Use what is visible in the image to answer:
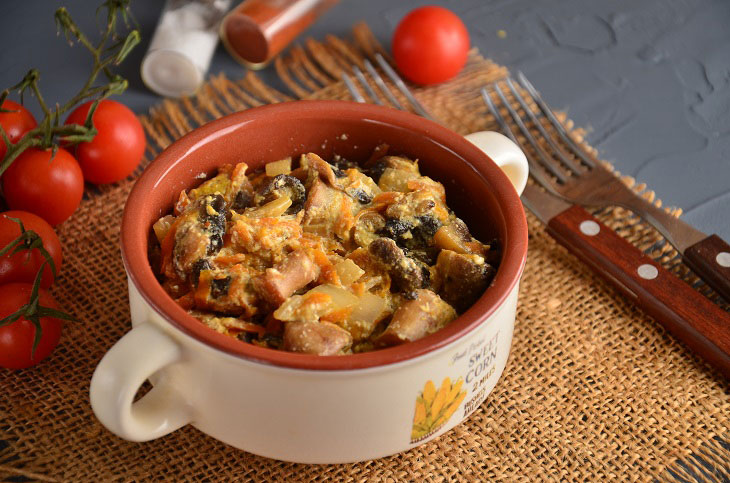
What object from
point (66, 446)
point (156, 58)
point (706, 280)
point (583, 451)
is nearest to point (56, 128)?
point (156, 58)

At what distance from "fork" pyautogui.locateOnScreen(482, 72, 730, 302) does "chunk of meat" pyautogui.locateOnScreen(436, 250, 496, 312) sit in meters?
0.83

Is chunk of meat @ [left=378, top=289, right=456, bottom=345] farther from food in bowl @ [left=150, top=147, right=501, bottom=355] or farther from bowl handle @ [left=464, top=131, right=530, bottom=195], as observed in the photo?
bowl handle @ [left=464, top=131, right=530, bottom=195]

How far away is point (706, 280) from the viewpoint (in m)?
2.58

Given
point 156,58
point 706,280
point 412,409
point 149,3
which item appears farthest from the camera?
point 149,3

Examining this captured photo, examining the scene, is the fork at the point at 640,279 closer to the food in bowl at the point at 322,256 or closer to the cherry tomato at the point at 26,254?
the food in bowl at the point at 322,256

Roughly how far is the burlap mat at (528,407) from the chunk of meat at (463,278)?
1.30ft

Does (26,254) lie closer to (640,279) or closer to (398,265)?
(398,265)

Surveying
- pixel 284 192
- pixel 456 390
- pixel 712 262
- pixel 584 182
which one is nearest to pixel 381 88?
pixel 584 182

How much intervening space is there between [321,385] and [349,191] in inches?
25.6

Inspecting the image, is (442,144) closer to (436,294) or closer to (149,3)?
(436,294)

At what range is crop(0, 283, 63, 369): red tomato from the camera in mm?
2275

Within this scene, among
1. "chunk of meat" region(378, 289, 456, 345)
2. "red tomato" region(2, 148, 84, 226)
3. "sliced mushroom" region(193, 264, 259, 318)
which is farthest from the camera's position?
"red tomato" region(2, 148, 84, 226)

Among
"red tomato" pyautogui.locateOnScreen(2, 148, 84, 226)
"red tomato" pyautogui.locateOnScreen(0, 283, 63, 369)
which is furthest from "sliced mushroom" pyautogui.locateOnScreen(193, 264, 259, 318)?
"red tomato" pyautogui.locateOnScreen(2, 148, 84, 226)

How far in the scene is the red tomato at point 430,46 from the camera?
3340mm
